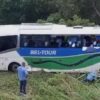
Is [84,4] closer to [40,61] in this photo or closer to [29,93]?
[40,61]

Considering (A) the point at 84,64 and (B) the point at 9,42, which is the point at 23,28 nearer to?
(B) the point at 9,42

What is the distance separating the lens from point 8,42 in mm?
29766

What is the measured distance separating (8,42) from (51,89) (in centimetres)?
757

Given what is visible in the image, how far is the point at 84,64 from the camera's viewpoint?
29.7 metres

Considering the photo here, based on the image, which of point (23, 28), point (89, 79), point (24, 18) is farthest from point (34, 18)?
point (89, 79)

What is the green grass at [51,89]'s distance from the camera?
22094 millimetres

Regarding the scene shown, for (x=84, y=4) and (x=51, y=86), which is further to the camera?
(x=84, y=4)

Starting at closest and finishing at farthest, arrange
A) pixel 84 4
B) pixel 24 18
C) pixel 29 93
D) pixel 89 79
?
pixel 29 93
pixel 89 79
pixel 84 4
pixel 24 18

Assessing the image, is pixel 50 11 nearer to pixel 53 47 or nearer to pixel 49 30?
pixel 49 30

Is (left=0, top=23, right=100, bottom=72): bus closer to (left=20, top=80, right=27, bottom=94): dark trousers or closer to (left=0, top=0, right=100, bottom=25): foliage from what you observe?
(left=20, top=80, right=27, bottom=94): dark trousers

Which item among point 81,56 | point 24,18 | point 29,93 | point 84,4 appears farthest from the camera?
point 24,18

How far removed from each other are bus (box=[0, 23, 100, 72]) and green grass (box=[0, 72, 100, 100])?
8.85 ft

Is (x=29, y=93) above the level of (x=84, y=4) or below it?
below

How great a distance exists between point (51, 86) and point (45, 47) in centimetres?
587
